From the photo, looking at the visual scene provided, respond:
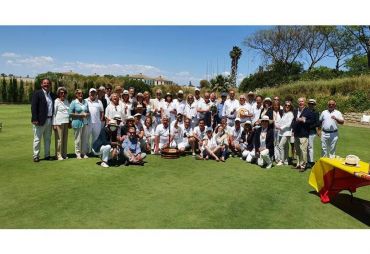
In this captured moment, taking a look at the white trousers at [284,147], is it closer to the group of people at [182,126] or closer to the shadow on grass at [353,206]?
the group of people at [182,126]

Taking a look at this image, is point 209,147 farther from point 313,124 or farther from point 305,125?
point 313,124

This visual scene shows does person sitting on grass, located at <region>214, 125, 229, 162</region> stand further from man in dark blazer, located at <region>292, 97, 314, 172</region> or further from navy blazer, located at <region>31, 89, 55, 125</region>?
navy blazer, located at <region>31, 89, 55, 125</region>

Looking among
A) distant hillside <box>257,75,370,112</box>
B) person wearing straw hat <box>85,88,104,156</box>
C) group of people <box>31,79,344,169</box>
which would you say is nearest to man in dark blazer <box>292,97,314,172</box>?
group of people <box>31,79,344,169</box>

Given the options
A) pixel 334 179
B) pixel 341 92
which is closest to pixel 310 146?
pixel 334 179

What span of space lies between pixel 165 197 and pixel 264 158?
3.35m

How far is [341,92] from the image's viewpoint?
23438 mm

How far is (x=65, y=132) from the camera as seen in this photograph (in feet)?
28.0

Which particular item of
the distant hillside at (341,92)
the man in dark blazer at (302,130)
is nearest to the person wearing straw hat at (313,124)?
the man in dark blazer at (302,130)

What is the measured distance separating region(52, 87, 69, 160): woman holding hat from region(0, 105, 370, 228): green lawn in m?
0.40

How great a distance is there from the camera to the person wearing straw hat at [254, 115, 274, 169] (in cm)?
848

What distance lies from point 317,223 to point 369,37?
37.8 m

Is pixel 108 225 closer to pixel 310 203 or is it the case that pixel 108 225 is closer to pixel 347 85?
pixel 310 203
